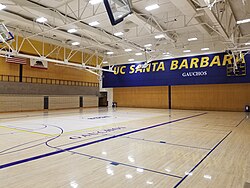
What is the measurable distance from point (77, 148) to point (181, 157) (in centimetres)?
269

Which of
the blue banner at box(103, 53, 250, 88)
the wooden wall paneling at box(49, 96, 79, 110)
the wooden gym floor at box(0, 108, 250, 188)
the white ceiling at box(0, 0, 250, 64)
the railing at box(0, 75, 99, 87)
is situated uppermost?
the white ceiling at box(0, 0, 250, 64)

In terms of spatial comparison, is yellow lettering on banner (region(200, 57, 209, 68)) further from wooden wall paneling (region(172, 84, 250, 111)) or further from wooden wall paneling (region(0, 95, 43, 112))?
wooden wall paneling (region(0, 95, 43, 112))

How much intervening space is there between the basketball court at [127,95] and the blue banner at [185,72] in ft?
0.32

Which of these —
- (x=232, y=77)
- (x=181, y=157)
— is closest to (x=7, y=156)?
(x=181, y=157)

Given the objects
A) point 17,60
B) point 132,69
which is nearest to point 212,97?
point 132,69

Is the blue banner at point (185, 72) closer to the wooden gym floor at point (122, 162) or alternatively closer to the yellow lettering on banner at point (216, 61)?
the yellow lettering on banner at point (216, 61)

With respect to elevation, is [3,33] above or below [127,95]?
above

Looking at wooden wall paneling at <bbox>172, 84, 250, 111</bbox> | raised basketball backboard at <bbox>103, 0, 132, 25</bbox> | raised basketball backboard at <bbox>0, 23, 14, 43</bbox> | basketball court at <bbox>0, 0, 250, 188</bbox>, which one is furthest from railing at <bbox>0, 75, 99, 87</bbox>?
raised basketball backboard at <bbox>103, 0, 132, 25</bbox>

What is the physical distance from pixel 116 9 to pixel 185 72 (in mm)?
16027

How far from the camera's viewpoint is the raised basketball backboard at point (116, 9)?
231 inches

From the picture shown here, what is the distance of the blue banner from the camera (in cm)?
1852

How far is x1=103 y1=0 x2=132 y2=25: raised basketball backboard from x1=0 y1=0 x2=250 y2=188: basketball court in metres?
0.03

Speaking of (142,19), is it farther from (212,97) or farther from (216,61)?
(212,97)

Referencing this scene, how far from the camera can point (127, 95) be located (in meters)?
25.7
